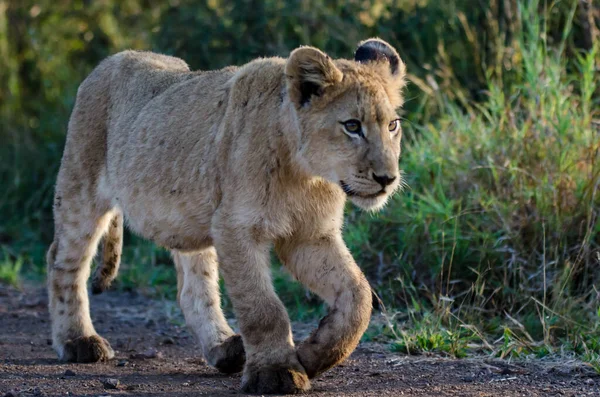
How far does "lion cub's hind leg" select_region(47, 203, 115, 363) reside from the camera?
5.42m

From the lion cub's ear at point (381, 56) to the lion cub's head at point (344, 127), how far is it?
400 millimetres

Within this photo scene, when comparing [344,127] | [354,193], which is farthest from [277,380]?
[344,127]

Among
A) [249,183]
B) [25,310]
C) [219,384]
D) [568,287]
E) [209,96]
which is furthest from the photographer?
[25,310]

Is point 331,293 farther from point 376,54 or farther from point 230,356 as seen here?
point 376,54

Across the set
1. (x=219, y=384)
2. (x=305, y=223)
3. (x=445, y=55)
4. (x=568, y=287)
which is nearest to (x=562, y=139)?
(x=568, y=287)

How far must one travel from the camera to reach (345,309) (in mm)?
4309

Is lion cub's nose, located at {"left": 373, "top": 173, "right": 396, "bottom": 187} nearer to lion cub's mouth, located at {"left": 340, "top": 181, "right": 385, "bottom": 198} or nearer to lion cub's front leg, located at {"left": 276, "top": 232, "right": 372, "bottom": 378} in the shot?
lion cub's mouth, located at {"left": 340, "top": 181, "right": 385, "bottom": 198}

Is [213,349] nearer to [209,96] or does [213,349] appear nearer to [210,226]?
[210,226]

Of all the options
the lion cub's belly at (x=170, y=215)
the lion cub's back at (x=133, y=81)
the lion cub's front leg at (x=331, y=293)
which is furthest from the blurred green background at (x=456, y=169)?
the lion cub's back at (x=133, y=81)

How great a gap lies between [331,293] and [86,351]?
1507 millimetres

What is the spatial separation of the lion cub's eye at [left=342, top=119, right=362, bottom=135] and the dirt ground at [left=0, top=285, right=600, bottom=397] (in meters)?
1.11

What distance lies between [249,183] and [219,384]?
0.97 meters

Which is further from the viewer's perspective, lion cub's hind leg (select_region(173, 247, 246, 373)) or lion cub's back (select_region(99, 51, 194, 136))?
lion cub's back (select_region(99, 51, 194, 136))

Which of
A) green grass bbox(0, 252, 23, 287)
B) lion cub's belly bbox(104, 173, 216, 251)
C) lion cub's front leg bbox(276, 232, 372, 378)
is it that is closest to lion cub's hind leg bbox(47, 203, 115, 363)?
lion cub's belly bbox(104, 173, 216, 251)
